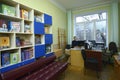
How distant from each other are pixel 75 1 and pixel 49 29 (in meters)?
2.05

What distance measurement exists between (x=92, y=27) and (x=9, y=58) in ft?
14.8

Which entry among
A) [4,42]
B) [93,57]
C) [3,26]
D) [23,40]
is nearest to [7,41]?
[4,42]

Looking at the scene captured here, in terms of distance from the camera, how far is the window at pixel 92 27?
4.97m

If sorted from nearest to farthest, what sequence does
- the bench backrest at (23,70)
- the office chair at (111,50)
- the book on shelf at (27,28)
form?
the bench backrest at (23,70) → the book on shelf at (27,28) → the office chair at (111,50)

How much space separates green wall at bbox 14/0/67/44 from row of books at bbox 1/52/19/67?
162 cm

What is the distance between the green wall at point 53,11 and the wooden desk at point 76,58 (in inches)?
39.5

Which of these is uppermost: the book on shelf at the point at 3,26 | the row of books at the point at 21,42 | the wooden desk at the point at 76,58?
the book on shelf at the point at 3,26

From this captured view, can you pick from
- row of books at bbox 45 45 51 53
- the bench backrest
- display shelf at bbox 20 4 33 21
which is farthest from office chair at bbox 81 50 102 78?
display shelf at bbox 20 4 33 21

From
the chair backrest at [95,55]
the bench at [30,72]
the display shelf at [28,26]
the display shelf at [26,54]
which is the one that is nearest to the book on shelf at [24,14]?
the display shelf at [28,26]

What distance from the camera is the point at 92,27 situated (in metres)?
5.28

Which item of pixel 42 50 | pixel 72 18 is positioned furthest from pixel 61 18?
pixel 42 50

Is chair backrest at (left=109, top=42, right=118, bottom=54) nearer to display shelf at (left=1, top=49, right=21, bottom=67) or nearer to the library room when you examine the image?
the library room

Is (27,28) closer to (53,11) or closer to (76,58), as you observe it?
(53,11)

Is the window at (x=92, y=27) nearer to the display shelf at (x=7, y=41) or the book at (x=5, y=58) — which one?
the display shelf at (x=7, y=41)
